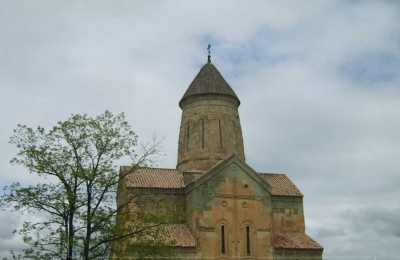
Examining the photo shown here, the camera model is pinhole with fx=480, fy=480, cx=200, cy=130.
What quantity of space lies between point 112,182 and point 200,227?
556 cm

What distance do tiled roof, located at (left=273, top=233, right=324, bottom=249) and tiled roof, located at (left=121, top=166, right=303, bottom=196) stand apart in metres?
1.65

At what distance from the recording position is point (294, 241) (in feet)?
59.4

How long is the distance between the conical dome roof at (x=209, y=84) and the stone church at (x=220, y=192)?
0.04 meters

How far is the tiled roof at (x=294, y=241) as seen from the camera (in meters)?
17.6

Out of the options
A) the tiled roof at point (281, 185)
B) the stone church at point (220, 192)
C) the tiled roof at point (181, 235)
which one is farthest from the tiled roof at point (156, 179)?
the tiled roof at point (281, 185)

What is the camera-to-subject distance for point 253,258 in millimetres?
16906

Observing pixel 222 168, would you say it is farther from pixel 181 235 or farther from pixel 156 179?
pixel 181 235

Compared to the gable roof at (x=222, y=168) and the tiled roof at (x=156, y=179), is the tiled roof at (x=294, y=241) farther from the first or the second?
the tiled roof at (x=156, y=179)

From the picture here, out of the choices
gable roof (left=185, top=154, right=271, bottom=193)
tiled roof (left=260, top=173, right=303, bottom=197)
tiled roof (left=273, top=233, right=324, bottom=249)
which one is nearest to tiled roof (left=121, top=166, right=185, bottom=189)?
gable roof (left=185, top=154, right=271, bottom=193)

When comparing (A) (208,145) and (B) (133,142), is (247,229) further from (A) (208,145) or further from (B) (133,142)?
(B) (133,142)

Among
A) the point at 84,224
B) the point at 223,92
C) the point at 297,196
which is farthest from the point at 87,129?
the point at 297,196

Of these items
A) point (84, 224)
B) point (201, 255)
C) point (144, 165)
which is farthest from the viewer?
point (201, 255)

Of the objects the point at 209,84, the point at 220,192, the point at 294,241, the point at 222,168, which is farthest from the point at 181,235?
the point at 209,84

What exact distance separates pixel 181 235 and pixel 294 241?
14.7ft
